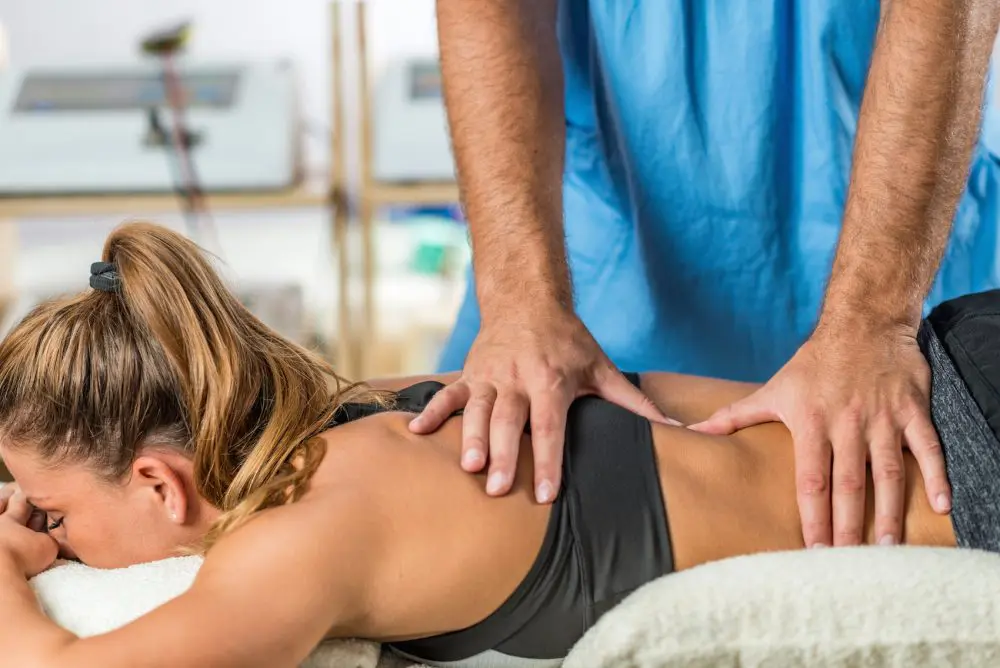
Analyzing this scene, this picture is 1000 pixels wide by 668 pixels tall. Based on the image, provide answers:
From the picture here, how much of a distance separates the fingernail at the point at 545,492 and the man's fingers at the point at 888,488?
1.02 ft

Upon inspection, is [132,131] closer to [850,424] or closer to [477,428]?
[477,428]

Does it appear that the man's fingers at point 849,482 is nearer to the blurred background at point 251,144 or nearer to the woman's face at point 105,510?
the woman's face at point 105,510

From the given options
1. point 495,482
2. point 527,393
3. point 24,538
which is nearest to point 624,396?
point 527,393

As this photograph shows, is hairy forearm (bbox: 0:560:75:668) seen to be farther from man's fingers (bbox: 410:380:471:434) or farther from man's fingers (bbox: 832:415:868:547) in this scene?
man's fingers (bbox: 832:415:868:547)

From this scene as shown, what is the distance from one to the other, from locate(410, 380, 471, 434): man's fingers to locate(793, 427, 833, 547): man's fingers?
0.34 meters

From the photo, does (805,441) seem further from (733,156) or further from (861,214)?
(733,156)

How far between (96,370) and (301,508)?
→ 27cm

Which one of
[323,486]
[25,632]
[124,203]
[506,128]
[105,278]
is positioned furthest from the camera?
[124,203]

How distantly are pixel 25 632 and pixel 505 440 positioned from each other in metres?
0.45

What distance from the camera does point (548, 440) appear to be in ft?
3.77

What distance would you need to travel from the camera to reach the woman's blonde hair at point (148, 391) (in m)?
1.15

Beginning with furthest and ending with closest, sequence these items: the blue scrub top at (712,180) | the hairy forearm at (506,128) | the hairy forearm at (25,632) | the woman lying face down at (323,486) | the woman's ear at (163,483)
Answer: the blue scrub top at (712,180) < the hairy forearm at (506,128) < the woman's ear at (163,483) < the woman lying face down at (323,486) < the hairy forearm at (25,632)

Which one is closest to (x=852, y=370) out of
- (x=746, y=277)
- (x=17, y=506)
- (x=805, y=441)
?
(x=805, y=441)

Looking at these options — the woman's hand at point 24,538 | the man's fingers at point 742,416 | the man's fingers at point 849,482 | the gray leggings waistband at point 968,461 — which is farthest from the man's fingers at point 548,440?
the woman's hand at point 24,538
